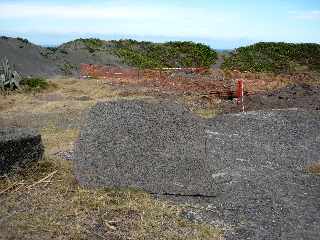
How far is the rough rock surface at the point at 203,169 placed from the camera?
7527mm

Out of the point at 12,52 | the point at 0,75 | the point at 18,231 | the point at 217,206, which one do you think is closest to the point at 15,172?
the point at 18,231

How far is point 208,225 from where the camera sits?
23.6 feet

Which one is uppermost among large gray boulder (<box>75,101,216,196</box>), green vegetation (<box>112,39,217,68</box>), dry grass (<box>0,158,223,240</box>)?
green vegetation (<box>112,39,217,68</box>)

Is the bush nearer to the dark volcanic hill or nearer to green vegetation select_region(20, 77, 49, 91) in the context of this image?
green vegetation select_region(20, 77, 49, 91)

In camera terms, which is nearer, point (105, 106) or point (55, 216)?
point (55, 216)

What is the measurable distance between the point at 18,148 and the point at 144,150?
7.01 ft

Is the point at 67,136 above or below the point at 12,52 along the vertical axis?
below

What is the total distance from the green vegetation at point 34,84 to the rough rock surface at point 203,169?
42.0 ft

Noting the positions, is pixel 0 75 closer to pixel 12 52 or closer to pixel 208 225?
pixel 12 52

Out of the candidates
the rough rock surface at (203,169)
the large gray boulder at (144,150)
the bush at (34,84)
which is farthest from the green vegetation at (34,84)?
the large gray boulder at (144,150)

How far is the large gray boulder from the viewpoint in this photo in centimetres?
852

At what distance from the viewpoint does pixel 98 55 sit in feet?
126

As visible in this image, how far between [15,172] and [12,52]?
81.9 ft

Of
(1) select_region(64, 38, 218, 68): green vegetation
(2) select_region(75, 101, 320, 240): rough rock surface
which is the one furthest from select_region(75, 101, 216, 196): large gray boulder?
(1) select_region(64, 38, 218, 68): green vegetation
